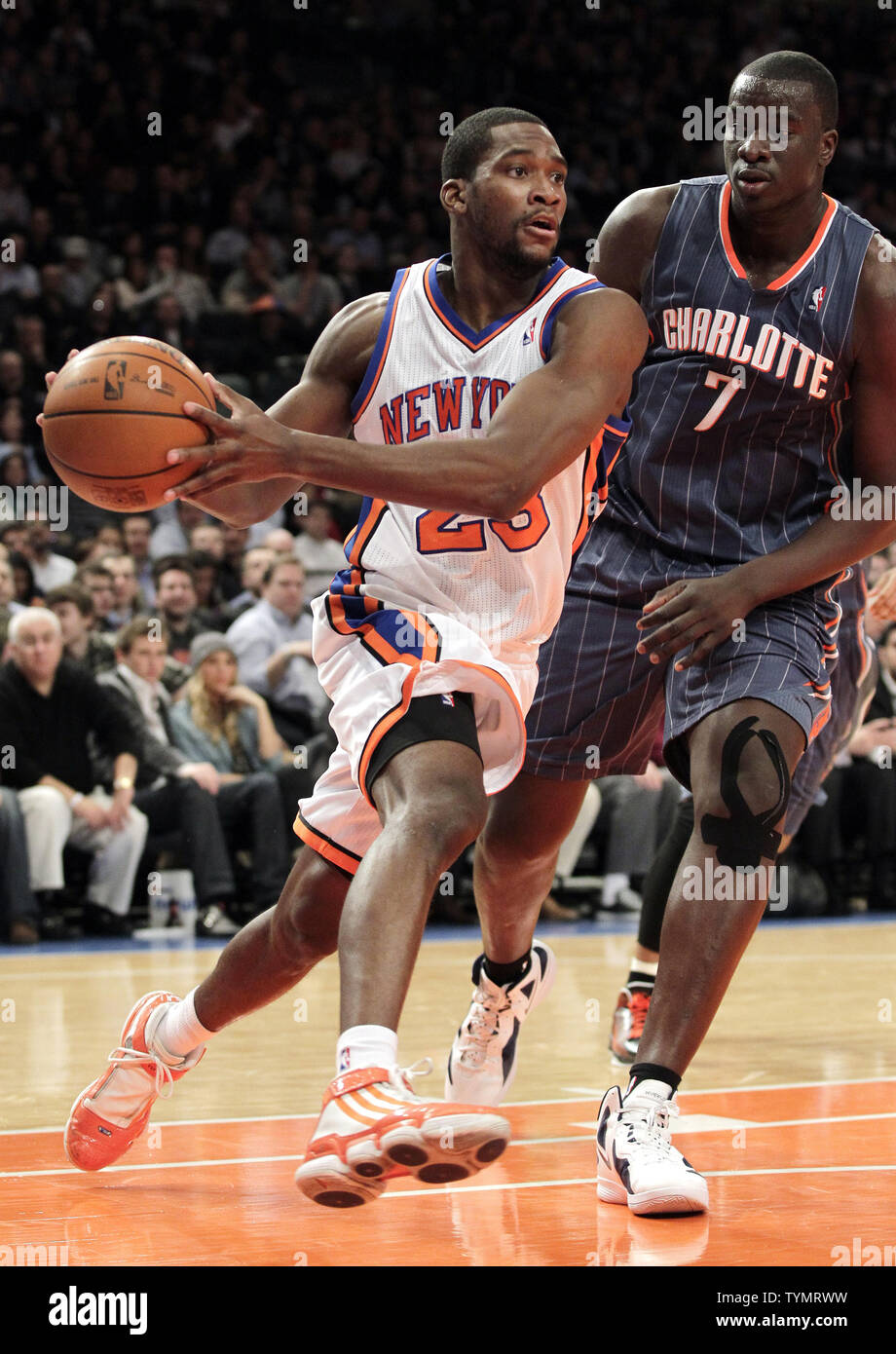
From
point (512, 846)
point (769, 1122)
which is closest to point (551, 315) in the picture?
point (512, 846)

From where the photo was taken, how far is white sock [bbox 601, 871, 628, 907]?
939 centimetres

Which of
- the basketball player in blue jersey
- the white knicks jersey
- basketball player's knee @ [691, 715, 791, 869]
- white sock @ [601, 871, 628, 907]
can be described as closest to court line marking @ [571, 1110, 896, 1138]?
the basketball player in blue jersey

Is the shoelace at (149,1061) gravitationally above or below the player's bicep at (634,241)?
below

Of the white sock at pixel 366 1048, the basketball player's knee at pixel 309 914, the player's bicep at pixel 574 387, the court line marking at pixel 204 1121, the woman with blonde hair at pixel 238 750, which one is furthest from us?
the woman with blonde hair at pixel 238 750

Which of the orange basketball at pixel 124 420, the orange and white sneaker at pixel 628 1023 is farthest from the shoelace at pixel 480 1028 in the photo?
the orange basketball at pixel 124 420

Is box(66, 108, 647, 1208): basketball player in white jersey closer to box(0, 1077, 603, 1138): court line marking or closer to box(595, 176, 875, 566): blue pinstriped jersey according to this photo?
box(595, 176, 875, 566): blue pinstriped jersey

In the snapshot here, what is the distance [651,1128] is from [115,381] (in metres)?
1.73

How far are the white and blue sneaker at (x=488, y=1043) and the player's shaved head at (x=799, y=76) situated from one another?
7.03 ft

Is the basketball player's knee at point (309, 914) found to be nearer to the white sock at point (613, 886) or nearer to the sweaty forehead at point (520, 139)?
the sweaty forehead at point (520, 139)

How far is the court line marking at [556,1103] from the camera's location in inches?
162

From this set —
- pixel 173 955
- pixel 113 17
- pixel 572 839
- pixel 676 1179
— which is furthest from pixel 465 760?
pixel 113 17

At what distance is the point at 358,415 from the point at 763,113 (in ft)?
3.60

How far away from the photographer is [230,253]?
13.8 meters
